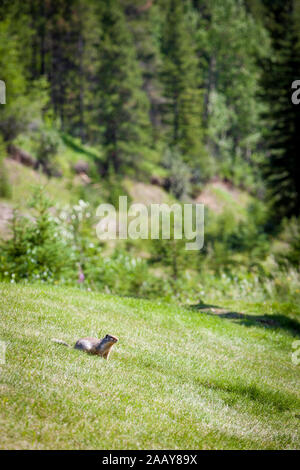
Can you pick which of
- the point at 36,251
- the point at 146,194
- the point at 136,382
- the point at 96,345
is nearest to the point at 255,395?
the point at 136,382

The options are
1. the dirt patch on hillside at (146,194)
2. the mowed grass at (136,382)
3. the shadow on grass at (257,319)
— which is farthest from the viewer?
the dirt patch on hillside at (146,194)

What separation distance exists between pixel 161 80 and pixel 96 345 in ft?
142

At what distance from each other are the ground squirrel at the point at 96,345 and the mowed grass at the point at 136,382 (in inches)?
6.7

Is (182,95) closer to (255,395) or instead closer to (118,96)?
(118,96)

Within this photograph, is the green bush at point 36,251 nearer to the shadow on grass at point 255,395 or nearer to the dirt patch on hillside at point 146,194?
the shadow on grass at point 255,395

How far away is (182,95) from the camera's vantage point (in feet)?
141

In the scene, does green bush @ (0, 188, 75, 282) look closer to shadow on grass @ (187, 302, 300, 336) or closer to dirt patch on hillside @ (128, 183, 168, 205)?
shadow on grass @ (187, 302, 300, 336)

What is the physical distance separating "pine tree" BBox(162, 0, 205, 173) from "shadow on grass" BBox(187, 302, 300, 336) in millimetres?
33571

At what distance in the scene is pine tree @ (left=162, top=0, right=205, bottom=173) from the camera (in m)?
42.7

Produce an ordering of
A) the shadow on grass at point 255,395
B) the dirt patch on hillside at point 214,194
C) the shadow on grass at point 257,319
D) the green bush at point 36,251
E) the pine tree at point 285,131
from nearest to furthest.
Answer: the shadow on grass at point 255,395, the shadow on grass at point 257,319, the green bush at point 36,251, the pine tree at point 285,131, the dirt patch on hillside at point 214,194

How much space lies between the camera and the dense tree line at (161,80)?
80.8 feet

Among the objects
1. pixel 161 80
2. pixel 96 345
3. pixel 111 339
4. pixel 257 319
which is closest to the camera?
pixel 111 339

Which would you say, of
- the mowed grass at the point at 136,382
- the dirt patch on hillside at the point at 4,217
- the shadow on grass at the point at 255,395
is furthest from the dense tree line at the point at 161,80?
the shadow on grass at the point at 255,395

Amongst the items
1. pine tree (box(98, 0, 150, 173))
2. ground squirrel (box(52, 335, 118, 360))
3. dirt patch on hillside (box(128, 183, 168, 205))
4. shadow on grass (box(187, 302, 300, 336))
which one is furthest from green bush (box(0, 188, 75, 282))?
pine tree (box(98, 0, 150, 173))
